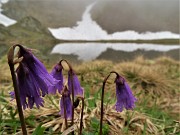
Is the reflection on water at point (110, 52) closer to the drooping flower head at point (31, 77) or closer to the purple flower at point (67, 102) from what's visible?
the purple flower at point (67, 102)

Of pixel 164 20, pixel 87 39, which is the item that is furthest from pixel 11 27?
pixel 164 20

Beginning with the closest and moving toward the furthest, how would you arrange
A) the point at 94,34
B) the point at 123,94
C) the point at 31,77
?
the point at 31,77 → the point at 123,94 → the point at 94,34

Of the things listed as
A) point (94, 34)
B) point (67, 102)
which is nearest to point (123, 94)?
point (67, 102)

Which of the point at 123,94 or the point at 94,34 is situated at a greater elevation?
the point at 94,34

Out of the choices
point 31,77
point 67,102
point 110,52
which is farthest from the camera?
point 110,52

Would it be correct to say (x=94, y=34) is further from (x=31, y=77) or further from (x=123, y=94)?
(x=31, y=77)

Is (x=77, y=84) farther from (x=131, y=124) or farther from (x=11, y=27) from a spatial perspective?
(x=11, y=27)

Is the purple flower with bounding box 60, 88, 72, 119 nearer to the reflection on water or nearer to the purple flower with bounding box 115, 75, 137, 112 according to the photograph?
the purple flower with bounding box 115, 75, 137, 112
